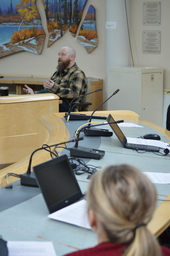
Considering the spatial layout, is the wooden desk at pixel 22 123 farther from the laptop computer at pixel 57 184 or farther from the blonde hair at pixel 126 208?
the blonde hair at pixel 126 208

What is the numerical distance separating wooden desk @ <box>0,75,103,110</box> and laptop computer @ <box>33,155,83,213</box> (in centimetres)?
391

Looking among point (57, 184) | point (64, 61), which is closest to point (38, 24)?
point (64, 61)

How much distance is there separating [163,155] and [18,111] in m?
1.61

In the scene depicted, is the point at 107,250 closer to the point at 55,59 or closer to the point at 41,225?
the point at 41,225

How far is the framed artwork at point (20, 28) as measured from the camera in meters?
6.53

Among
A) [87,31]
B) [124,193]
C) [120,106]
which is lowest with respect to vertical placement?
[120,106]

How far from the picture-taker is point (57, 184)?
5.47 ft

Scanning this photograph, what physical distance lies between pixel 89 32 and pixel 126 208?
5.35 meters

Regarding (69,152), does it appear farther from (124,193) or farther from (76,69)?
(76,69)

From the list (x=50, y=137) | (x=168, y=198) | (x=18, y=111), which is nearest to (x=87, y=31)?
(x=18, y=111)

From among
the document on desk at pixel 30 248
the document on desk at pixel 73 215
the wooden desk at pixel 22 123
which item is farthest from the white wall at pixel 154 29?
the document on desk at pixel 30 248

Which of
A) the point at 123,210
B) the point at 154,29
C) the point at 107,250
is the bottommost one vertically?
the point at 107,250

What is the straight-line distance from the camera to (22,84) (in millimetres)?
6383

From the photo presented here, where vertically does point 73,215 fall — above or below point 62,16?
below
